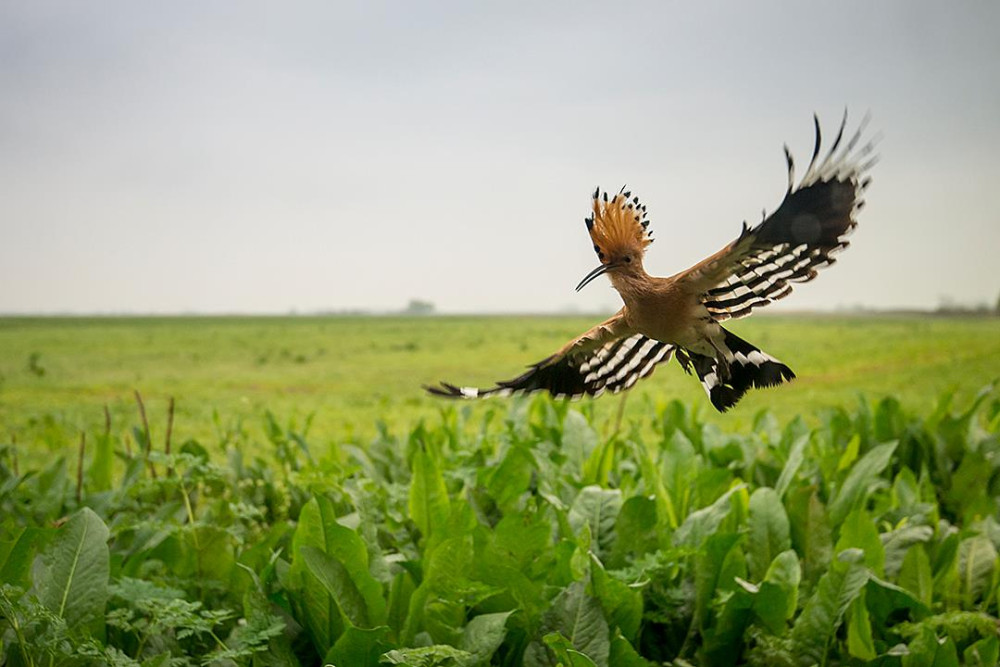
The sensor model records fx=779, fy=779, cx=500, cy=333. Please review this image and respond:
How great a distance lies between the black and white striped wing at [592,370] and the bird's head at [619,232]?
0.07 metres

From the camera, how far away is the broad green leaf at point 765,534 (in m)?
1.20

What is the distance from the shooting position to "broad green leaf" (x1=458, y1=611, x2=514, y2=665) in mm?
875

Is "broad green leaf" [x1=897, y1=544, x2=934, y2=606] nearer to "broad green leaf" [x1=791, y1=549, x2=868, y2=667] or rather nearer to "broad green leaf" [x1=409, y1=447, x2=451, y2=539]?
"broad green leaf" [x1=791, y1=549, x2=868, y2=667]

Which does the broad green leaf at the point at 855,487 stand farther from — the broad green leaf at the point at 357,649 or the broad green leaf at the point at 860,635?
the broad green leaf at the point at 357,649

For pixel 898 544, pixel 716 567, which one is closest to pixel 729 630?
pixel 716 567

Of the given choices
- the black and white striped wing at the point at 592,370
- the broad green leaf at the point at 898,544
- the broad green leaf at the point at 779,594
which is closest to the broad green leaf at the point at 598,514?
the broad green leaf at the point at 779,594

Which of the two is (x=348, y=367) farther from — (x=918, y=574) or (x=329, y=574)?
(x=918, y=574)

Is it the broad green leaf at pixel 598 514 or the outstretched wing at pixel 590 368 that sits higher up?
the outstretched wing at pixel 590 368

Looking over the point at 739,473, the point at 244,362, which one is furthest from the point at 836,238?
the point at 244,362

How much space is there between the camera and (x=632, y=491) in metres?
1.38

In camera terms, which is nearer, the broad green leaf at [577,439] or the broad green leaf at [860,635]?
the broad green leaf at [860,635]

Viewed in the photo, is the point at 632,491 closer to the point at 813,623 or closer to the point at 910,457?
the point at 813,623

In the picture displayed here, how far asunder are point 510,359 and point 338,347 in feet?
2.10

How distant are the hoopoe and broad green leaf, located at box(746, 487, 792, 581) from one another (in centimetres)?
94
